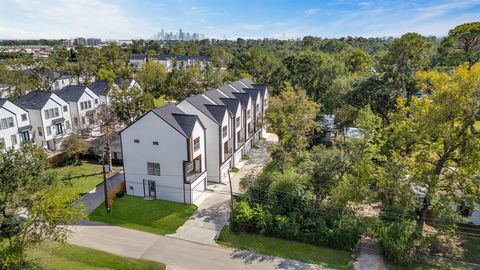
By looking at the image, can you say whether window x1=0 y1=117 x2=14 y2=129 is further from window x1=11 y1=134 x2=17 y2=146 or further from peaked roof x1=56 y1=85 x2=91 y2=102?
peaked roof x1=56 y1=85 x2=91 y2=102

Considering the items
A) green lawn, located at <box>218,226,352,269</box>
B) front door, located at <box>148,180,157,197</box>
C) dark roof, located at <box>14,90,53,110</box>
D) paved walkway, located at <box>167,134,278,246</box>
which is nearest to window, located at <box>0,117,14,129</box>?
dark roof, located at <box>14,90,53,110</box>

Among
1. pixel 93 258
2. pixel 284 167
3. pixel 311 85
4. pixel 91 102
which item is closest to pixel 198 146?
pixel 284 167

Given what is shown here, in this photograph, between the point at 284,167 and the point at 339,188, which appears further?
the point at 284,167

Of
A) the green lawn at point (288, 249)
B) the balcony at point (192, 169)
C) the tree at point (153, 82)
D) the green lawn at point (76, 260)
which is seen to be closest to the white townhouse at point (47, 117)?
the tree at point (153, 82)

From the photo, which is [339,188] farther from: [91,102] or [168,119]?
[91,102]

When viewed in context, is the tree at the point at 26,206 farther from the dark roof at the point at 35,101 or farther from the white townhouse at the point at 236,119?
the dark roof at the point at 35,101
